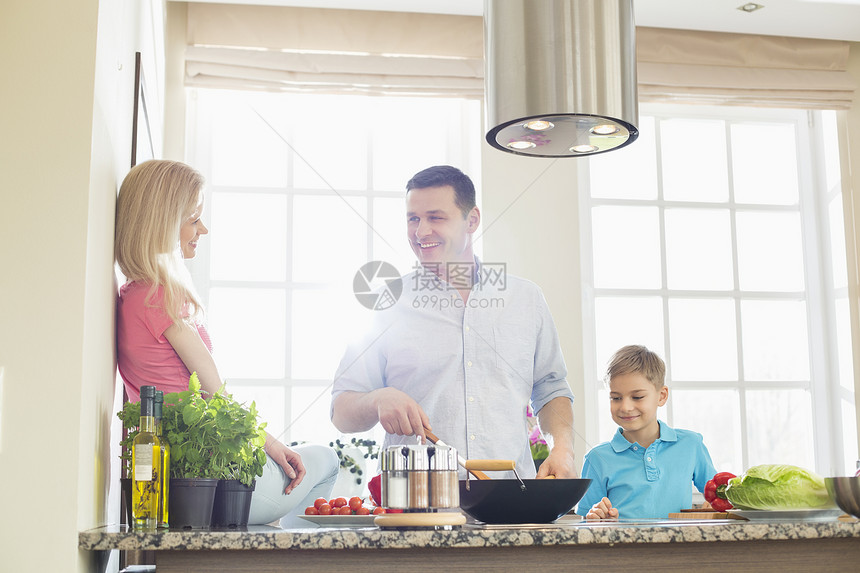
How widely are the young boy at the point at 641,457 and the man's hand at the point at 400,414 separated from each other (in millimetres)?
572

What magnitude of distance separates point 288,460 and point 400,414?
246mm

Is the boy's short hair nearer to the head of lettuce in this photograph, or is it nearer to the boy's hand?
the boy's hand

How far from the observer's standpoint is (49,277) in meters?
1.32

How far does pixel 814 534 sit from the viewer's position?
4.42ft

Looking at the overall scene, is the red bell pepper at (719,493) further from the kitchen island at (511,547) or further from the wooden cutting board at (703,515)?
the kitchen island at (511,547)

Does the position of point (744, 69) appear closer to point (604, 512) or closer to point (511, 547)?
point (604, 512)

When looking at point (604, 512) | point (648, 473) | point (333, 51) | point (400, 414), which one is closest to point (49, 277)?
point (400, 414)

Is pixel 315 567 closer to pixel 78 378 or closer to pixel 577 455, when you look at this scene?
pixel 78 378

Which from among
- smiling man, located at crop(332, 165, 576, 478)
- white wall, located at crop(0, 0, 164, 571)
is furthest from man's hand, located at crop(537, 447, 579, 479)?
white wall, located at crop(0, 0, 164, 571)

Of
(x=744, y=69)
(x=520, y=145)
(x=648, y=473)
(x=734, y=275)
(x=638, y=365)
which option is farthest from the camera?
(x=734, y=275)

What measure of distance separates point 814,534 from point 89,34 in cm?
138

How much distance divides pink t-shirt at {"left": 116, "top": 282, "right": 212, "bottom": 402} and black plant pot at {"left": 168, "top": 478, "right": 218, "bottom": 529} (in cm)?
31

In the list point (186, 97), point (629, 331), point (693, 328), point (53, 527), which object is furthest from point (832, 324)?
point (53, 527)

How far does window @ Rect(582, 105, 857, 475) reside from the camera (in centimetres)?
355
